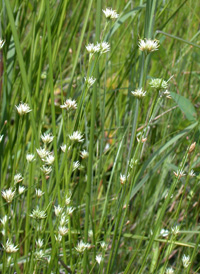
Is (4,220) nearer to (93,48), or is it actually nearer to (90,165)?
(90,165)

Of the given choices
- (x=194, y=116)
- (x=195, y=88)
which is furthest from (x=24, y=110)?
(x=195, y=88)

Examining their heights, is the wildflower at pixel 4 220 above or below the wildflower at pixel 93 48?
below

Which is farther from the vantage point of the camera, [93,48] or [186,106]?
[186,106]

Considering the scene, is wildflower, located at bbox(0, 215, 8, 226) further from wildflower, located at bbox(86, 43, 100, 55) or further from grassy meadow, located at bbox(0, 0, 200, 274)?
wildflower, located at bbox(86, 43, 100, 55)

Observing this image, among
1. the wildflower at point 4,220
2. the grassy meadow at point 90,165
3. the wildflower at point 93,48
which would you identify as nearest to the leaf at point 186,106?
the grassy meadow at point 90,165

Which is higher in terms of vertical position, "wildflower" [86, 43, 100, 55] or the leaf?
"wildflower" [86, 43, 100, 55]

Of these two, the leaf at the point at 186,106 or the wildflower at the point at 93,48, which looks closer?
the wildflower at the point at 93,48

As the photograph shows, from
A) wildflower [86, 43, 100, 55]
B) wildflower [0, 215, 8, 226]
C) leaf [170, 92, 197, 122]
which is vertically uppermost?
wildflower [86, 43, 100, 55]

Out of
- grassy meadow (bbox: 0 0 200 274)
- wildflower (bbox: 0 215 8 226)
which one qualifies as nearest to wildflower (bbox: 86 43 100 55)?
grassy meadow (bbox: 0 0 200 274)

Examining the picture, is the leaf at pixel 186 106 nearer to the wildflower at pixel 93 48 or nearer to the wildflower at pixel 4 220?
the wildflower at pixel 93 48

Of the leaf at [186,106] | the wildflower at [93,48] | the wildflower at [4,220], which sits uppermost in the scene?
the wildflower at [93,48]

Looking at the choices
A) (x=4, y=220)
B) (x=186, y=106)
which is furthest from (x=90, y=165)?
(x=186, y=106)
